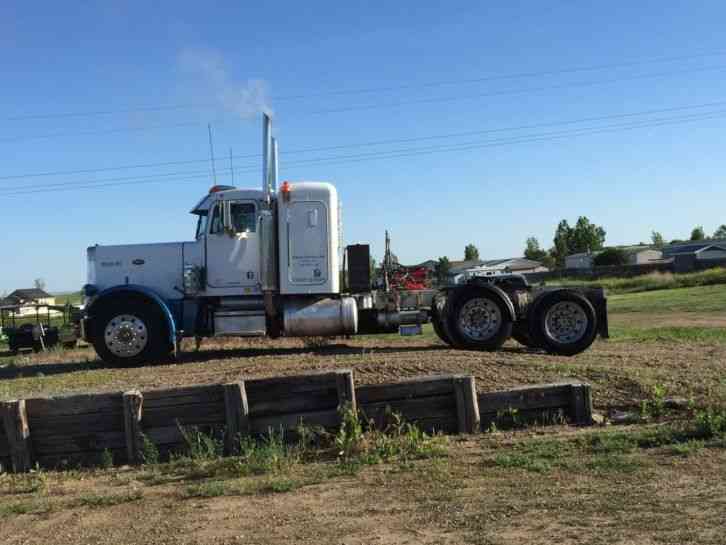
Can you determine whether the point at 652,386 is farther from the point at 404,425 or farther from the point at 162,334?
the point at 162,334

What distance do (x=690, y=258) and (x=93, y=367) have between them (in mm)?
65373

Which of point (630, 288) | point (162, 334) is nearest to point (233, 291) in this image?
point (162, 334)

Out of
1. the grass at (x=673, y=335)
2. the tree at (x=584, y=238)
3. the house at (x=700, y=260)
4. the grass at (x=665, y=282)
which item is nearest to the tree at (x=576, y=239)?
the tree at (x=584, y=238)

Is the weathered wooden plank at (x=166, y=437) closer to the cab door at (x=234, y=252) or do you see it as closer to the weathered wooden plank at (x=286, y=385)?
the weathered wooden plank at (x=286, y=385)

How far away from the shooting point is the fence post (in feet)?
25.0

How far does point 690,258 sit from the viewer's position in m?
69.7

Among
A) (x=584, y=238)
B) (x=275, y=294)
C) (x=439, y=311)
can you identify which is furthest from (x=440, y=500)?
(x=584, y=238)

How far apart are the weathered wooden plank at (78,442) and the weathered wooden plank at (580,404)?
452 cm

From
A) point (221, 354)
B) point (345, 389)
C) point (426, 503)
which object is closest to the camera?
point (426, 503)

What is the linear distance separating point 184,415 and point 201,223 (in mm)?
6634

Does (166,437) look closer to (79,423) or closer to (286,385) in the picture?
(79,423)

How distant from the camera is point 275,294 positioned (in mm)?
13711

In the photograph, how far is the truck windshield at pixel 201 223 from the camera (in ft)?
45.4

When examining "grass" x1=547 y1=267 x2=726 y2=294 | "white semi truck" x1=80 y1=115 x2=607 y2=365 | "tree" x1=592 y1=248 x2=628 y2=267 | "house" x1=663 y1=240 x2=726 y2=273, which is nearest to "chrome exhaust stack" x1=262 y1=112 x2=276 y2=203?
"white semi truck" x1=80 y1=115 x2=607 y2=365
